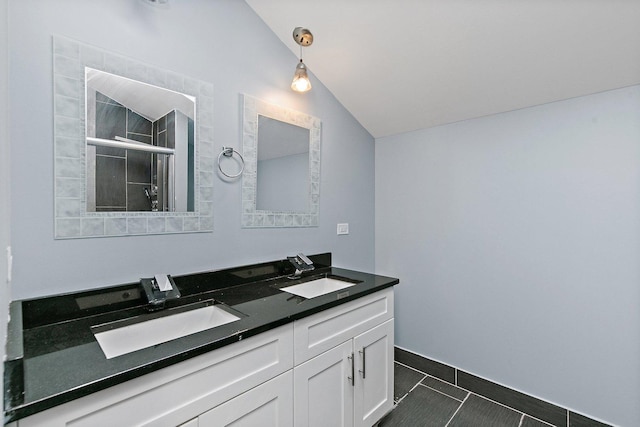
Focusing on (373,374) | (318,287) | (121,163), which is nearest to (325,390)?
(373,374)

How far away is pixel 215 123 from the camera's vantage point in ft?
5.19

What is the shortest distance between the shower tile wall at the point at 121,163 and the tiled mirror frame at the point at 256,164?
0.50 m

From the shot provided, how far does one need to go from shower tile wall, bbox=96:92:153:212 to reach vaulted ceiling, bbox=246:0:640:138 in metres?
1.03

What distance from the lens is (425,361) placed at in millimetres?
2328

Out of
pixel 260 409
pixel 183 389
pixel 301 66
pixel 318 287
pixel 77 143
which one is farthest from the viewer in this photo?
pixel 318 287

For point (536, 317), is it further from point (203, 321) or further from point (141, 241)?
point (141, 241)

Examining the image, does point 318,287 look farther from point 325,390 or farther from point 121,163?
point 121,163

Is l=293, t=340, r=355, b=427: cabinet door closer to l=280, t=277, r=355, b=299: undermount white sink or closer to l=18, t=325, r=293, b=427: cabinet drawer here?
l=18, t=325, r=293, b=427: cabinet drawer

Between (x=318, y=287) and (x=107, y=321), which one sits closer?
(x=107, y=321)

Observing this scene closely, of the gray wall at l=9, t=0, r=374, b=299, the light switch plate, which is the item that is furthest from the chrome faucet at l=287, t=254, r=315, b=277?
the light switch plate

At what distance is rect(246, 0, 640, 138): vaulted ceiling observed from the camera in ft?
4.61

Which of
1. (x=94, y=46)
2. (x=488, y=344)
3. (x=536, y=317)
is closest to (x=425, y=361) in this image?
(x=488, y=344)

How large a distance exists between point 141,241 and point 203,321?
18.1 inches

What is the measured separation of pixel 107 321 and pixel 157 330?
18 centimetres
